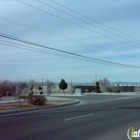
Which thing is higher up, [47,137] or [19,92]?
[19,92]

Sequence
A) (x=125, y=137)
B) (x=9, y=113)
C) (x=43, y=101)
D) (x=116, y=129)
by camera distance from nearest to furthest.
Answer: (x=125, y=137)
(x=116, y=129)
(x=9, y=113)
(x=43, y=101)

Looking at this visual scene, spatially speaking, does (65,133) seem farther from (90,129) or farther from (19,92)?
(19,92)

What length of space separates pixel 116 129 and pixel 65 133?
2.21m

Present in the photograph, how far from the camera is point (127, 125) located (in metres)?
11.2

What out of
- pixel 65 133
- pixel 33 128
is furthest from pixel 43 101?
pixel 65 133

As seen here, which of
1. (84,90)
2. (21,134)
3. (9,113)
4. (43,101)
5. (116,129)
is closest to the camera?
(21,134)

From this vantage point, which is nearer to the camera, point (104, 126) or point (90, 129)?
point (90, 129)

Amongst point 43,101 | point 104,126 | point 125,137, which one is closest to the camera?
point 125,137

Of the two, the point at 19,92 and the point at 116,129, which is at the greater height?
the point at 19,92

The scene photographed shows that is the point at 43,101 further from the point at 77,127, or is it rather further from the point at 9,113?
the point at 77,127

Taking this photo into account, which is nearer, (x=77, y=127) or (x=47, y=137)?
(x=47, y=137)

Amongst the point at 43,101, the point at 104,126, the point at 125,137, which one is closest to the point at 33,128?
the point at 104,126

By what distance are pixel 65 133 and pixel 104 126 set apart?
227 centimetres

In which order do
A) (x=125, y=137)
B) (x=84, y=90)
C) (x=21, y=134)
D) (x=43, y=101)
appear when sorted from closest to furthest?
(x=125, y=137)
(x=21, y=134)
(x=43, y=101)
(x=84, y=90)
